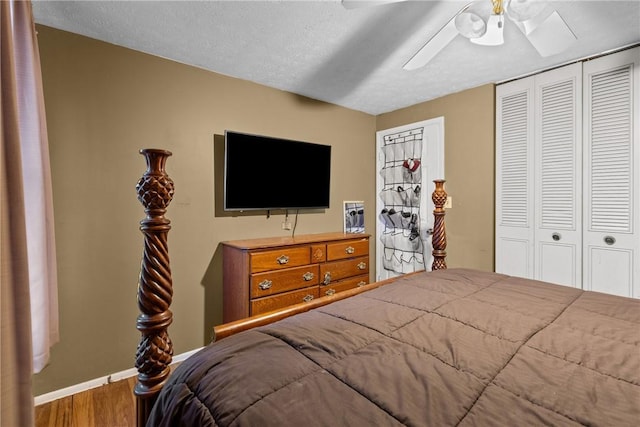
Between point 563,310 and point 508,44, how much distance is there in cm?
189

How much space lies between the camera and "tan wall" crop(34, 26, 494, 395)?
1.97 meters

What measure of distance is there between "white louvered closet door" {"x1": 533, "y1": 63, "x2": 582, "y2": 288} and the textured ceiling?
0.22 meters

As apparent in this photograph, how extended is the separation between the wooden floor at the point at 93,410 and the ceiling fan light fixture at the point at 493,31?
2893 mm

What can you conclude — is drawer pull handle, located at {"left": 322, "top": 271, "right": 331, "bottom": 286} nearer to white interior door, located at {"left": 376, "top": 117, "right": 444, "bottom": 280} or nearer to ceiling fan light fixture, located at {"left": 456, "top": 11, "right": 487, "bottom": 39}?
white interior door, located at {"left": 376, "top": 117, "right": 444, "bottom": 280}

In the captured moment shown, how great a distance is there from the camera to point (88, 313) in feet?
6.73

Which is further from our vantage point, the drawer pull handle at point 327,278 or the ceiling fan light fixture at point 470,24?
the drawer pull handle at point 327,278

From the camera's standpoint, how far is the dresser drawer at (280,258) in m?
2.29

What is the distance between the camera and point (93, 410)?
6.03 ft

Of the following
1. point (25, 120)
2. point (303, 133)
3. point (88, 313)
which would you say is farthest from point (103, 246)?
point (303, 133)

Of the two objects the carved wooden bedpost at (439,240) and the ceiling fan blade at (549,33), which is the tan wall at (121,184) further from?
the ceiling fan blade at (549,33)

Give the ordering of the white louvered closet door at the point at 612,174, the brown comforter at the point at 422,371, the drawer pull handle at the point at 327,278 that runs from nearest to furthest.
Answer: the brown comforter at the point at 422,371 → the white louvered closet door at the point at 612,174 → the drawer pull handle at the point at 327,278

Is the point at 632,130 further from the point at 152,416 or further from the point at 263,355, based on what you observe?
the point at 152,416

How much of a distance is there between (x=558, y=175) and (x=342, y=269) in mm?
1992

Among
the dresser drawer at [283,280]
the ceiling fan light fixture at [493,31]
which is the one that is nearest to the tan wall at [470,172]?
the ceiling fan light fixture at [493,31]
